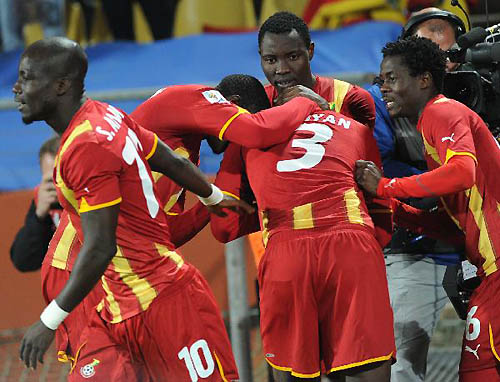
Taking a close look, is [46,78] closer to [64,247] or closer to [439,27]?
[64,247]

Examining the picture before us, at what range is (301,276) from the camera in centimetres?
411

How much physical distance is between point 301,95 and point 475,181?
80 cm

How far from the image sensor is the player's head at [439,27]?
5332 millimetres

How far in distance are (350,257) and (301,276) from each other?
0.68 feet

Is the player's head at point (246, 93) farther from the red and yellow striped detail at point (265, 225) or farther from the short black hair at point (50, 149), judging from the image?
the short black hair at point (50, 149)

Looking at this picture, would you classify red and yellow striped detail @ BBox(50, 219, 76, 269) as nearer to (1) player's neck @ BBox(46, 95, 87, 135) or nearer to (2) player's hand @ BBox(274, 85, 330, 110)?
(1) player's neck @ BBox(46, 95, 87, 135)

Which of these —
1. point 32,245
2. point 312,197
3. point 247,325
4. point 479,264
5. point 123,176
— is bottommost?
point 247,325

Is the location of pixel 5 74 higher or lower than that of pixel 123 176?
lower

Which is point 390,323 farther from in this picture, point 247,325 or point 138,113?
point 247,325

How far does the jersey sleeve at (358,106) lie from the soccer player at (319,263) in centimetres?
39

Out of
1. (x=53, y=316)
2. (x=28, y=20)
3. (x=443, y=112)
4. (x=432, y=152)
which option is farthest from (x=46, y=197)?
(x=28, y=20)

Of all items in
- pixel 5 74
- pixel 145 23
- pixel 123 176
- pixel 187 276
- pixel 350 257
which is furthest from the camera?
pixel 145 23

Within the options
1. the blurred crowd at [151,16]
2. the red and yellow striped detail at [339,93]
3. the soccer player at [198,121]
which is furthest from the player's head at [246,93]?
the blurred crowd at [151,16]

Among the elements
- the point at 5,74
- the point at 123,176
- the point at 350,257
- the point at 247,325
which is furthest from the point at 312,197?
the point at 5,74
